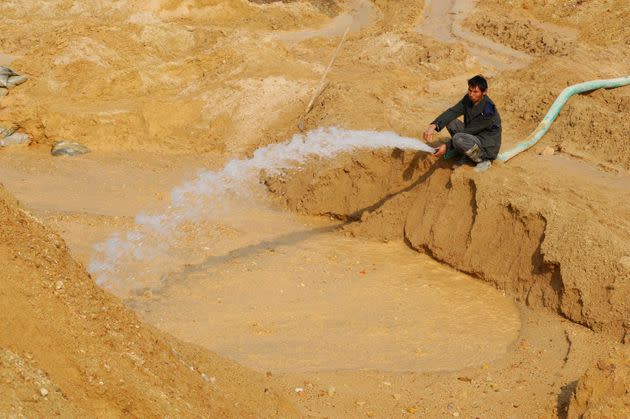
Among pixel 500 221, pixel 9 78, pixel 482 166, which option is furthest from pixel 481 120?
pixel 9 78

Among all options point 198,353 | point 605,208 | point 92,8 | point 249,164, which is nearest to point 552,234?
point 605,208

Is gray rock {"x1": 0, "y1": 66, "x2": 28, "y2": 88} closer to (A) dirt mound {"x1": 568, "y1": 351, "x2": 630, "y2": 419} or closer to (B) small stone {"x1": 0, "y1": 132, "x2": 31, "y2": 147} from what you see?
(B) small stone {"x1": 0, "y1": 132, "x2": 31, "y2": 147}

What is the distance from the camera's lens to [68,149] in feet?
39.9

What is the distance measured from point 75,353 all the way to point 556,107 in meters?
7.88

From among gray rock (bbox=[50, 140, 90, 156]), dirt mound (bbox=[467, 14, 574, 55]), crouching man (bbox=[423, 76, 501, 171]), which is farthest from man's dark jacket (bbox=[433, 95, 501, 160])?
dirt mound (bbox=[467, 14, 574, 55])

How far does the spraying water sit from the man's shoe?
2.16 feet

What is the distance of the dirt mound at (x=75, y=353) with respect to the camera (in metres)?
4.04

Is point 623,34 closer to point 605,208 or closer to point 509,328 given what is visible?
point 605,208

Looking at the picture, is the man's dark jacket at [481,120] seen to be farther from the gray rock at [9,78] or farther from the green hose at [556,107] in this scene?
the gray rock at [9,78]

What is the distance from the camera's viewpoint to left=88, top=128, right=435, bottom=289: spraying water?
869 centimetres

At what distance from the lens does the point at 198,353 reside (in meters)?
5.61

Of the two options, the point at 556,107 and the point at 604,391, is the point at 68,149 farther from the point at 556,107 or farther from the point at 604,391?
the point at 604,391

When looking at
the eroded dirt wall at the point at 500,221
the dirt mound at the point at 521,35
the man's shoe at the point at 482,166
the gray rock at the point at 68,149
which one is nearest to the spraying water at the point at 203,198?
the eroded dirt wall at the point at 500,221

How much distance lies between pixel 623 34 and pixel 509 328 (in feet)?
38.4
